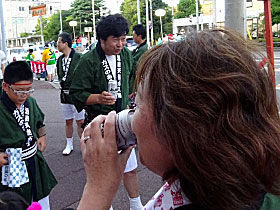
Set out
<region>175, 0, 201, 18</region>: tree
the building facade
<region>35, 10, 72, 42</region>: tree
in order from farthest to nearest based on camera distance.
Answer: the building facade → <region>35, 10, 72, 42</region>: tree → <region>175, 0, 201, 18</region>: tree

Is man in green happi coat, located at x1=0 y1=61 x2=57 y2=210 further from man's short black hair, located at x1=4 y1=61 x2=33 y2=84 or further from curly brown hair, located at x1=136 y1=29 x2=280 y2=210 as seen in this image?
curly brown hair, located at x1=136 y1=29 x2=280 y2=210

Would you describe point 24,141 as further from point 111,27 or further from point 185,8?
point 185,8

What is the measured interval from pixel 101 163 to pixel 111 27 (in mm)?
2280

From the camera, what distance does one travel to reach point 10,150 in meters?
2.53

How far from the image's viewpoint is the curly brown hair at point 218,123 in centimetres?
77

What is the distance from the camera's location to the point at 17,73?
2.76m

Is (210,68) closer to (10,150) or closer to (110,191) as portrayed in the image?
(110,191)

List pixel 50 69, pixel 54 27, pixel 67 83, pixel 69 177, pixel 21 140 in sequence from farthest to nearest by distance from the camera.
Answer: pixel 54 27, pixel 50 69, pixel 67 83, pixel 69 177, pixel 21 140

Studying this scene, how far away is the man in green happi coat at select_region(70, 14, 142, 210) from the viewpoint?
3074mm

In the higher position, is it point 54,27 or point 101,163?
point 54,27

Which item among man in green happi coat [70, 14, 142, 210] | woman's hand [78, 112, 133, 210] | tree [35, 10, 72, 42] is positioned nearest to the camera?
woman's hand [78, 112, 133, 210]

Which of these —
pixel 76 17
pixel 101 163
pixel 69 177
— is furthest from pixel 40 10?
pixel 101 163

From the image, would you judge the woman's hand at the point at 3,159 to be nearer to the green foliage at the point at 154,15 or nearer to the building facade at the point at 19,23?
the green foliage at the point at 154,15

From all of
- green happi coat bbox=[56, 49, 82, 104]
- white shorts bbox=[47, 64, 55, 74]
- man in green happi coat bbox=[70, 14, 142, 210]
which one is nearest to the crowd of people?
man in green happi coat bbox=[70, 14, 142, 210]
